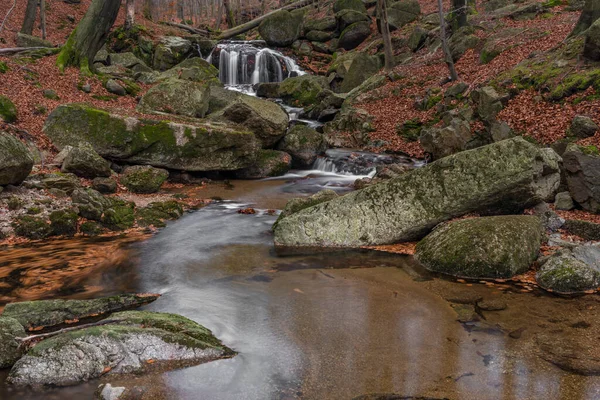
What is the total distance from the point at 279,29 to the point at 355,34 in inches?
211

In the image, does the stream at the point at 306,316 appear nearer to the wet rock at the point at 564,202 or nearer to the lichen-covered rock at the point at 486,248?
the lichen-covered rock at the point at 486,248

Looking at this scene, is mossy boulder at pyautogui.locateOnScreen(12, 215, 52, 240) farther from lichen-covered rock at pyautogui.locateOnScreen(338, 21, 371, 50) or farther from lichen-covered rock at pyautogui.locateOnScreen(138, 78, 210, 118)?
lichen-covered rock at pyautogui.locateOnScreen(338, 21, 371, 50)

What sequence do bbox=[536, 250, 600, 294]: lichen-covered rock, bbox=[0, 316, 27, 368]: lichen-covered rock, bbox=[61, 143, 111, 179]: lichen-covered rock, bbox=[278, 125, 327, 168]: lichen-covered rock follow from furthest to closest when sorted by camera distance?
1. bbox=[278, 125, 327, 168]: lichen-covered rock
2. bbox=[61, 143, 111, 179]: lichen-covered rock
3. bbox=[536, 250, 600, 294]: lichen-covered rock
4. bbox=[0, 316, 27, 368]: lichen-covered rock

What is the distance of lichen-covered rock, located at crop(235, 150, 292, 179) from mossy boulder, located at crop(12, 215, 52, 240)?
7.75 meters

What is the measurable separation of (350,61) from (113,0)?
1323 cm

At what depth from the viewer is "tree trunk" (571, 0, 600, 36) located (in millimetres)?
15000

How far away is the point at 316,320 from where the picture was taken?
19.4ft

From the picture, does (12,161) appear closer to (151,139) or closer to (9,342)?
(151,139)

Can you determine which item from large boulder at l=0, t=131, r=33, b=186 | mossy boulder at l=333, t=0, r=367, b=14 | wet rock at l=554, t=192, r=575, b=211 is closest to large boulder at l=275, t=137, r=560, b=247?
wet rock at l=554, t=192, r=575, b=211

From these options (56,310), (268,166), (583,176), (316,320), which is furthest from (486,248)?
(268,166)

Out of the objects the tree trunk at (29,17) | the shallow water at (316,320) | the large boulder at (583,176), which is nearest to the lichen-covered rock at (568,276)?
the shallow water at (316,320)

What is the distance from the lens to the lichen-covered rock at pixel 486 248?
7.12 meters

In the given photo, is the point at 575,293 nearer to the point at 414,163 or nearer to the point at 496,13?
the point at 414,163

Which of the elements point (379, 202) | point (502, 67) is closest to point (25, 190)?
point (379, 202)
